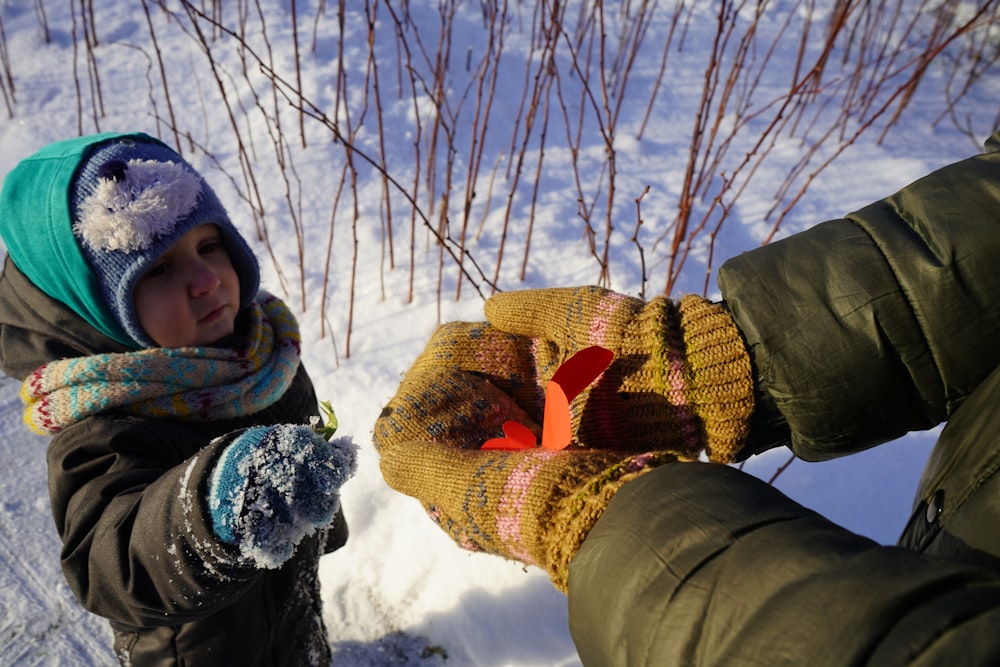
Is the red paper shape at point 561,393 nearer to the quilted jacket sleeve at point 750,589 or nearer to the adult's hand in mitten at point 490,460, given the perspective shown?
the adult's hand in mitten at point 490,460

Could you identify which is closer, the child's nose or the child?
the child

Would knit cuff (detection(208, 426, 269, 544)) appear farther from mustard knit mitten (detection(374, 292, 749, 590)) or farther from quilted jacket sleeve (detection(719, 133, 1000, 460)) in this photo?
quilted jacket sleeve (detection(719, 133, 1000, 460))

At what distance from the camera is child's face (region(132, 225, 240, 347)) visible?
122 centimetres

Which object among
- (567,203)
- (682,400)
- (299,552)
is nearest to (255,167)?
(567,203)

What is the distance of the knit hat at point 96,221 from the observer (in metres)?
1.13

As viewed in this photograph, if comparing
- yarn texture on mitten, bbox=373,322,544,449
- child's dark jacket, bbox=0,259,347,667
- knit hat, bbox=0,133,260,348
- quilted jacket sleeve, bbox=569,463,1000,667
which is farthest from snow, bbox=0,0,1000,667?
quilted jacket sleeve, bbox=569,463,1000,667

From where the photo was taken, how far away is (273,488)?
34.2 inches

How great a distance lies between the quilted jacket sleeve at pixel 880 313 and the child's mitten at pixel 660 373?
2.0 inches

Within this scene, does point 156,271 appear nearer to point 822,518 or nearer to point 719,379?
point 719,379

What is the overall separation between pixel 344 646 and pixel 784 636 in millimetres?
1435

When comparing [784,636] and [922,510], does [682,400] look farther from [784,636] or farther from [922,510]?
[784,636]

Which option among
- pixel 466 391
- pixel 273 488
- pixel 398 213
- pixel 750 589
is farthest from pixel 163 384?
pixel 398 213

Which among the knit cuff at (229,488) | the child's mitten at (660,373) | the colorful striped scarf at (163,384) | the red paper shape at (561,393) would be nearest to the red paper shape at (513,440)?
the red paper shape at (561,393)

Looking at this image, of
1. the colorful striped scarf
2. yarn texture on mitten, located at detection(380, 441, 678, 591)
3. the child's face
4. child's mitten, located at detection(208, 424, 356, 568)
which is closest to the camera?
yarn texture on mitten, located at detection(380, 441, 678, 591)
